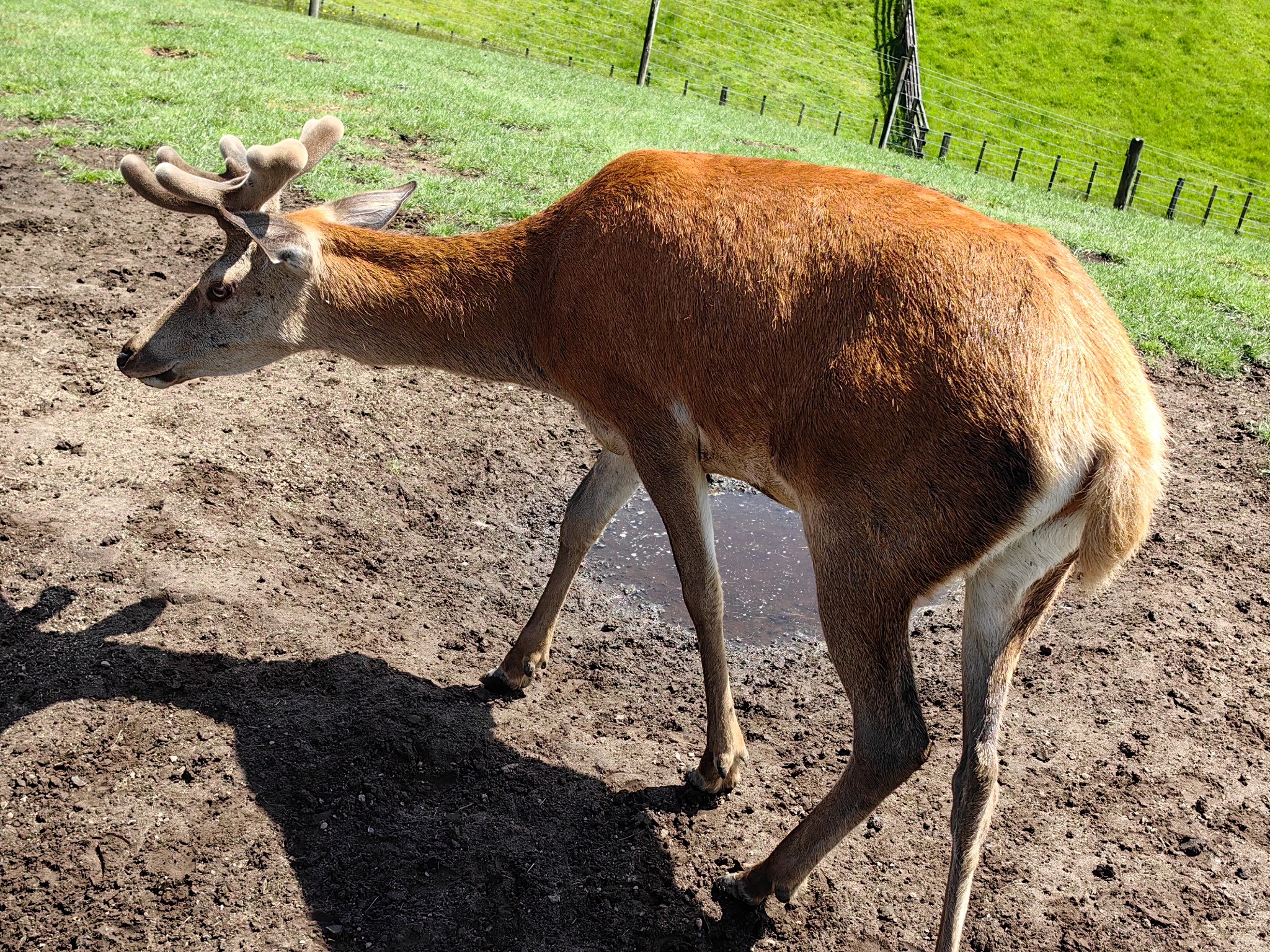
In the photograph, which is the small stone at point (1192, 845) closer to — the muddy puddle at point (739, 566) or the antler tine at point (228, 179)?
the muddy puddle at point (739, 566)

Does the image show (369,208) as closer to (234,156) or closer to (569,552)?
(234,156)

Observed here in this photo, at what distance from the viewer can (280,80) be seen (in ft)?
37.6

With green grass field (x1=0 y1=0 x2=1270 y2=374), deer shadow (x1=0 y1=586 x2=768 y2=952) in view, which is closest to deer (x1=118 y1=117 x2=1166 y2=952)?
deer shadow (x1=0 y1=586 x2=768 y2=952)

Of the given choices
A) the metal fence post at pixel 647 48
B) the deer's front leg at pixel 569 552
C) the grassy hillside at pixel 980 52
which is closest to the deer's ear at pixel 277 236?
the deer's front leg at pixel 569 552

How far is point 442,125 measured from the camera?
1066 cm

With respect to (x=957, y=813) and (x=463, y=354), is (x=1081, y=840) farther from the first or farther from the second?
(x=463, y=354)

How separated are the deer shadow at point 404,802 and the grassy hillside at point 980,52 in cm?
2185

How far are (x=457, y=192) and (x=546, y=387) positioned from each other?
5.07 metres

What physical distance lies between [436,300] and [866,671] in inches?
89.0

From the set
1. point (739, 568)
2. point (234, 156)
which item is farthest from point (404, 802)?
point (234, 156)

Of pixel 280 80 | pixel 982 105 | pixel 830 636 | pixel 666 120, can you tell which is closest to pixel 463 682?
pixel 830 636

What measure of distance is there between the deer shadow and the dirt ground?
12mm

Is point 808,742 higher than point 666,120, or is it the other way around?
point 666,120

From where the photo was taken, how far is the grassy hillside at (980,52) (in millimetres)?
25766
